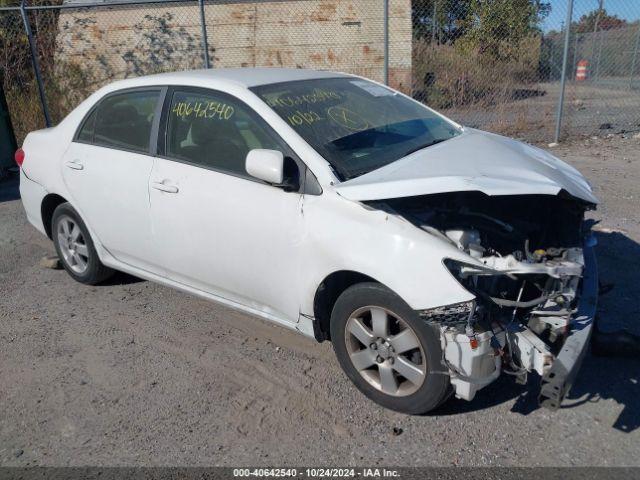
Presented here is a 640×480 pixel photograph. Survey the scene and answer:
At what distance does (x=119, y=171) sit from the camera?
4.11 m

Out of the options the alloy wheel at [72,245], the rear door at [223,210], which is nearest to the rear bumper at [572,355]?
the rear door at [223,210]

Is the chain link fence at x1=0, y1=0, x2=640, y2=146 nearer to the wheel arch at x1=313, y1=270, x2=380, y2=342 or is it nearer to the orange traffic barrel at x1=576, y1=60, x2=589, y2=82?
the orange traffic barrel at x1=576, y1=60, x2=589, y2=82

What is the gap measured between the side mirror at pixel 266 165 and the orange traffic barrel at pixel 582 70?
12.3 meters

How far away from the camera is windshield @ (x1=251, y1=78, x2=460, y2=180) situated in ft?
11.0

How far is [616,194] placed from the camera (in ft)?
Answer: 21.8

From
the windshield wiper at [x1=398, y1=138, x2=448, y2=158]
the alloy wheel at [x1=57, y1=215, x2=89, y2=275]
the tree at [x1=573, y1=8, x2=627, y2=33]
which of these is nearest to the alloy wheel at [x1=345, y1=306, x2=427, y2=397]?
the windshield wiper at [x1=398, y1=138, x2=448, y2=158]

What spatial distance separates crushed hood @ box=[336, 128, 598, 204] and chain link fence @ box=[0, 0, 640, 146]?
7388mm

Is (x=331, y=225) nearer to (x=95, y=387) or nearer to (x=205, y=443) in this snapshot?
(x=205, y=443)

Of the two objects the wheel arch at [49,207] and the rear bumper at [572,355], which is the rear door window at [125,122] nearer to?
the wheel arch at [49,207]

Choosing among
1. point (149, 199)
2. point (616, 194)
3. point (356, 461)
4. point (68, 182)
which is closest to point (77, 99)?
point (68, 182)

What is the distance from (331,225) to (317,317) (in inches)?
22.1

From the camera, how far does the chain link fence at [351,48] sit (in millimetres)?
10750

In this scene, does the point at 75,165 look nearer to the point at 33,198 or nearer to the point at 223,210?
the point at 33,198

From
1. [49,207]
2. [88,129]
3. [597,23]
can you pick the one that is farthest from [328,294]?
[597,23]
